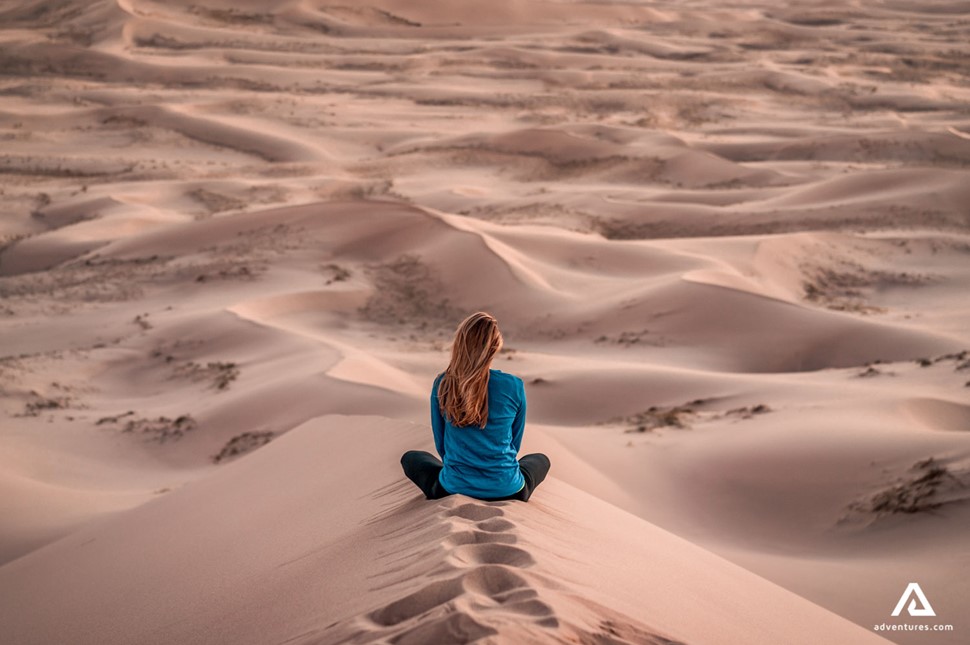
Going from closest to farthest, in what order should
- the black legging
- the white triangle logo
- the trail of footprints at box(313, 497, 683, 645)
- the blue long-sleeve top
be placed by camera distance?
1. the trail of footprints at box(313, 497, 683, 645)
2. the blue long-sleeve top
3. the black legging
4. the white triangle logo

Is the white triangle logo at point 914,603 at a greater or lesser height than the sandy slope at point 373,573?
lesser

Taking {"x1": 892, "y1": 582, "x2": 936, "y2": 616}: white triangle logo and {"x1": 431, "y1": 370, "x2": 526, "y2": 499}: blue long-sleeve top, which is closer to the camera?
{"x1": 431, "y1": 370, "x2": 526, "y2": 499}: blue long-sleeve top

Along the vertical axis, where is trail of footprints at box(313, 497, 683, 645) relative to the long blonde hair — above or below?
below

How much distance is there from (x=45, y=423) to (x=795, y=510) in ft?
18.9

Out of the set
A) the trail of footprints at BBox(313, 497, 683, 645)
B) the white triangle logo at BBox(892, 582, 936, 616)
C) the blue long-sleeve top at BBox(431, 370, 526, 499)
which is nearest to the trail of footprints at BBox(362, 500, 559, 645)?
the trail of footprints at BBox(313, 497, 683, 645)

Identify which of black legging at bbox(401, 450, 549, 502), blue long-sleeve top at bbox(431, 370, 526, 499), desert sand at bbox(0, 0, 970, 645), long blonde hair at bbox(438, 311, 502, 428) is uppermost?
long blonde hair at bbox(438, 311, 502, 428)

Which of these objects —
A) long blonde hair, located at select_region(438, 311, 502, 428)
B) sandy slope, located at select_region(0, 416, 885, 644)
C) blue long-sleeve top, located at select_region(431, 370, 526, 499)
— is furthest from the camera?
blue long-sleeve top, located at select_region(431, 370, 526, 499)

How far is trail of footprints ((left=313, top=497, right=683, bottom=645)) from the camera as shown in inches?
89.0

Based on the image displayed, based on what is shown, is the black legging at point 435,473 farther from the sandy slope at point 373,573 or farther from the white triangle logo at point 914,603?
the white triangle logo at point 914,603

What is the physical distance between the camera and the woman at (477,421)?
11.0 feet

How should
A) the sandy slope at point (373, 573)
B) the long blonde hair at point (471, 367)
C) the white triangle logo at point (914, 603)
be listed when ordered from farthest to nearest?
the white triangle logo at point (914, 603), the long blonde hair at point (471, 367), the sandy slope at point (373, 573)

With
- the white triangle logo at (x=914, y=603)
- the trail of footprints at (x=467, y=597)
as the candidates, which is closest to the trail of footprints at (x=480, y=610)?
the trail of footprints at (x=467, y=597)

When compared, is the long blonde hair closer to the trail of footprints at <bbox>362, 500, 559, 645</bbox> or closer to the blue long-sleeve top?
the blue long-sleeve top

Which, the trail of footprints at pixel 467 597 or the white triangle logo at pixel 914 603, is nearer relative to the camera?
the trail of footprints at pixel 467 597
